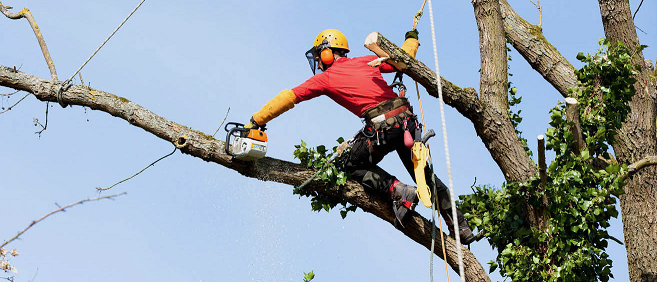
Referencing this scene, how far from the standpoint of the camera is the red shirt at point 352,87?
5.93 metres

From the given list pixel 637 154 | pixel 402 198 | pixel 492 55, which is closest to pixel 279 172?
pixel 402 198

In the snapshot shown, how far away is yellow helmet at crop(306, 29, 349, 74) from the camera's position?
6203 millimetres

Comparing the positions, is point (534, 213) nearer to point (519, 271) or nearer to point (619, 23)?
point (519, 271)

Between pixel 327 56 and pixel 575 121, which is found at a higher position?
pixel 327 56

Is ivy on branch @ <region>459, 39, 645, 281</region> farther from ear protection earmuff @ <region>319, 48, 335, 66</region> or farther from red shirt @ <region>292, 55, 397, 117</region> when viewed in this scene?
ear protection earmuff @ <region>319, 48, 335, 66</region>

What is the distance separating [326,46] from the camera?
6230 mm

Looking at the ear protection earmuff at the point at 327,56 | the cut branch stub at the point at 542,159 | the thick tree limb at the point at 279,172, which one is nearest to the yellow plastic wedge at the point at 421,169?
the thick tree limb at the point at 279,172

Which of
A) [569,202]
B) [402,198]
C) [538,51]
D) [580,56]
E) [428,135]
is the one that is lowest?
[569,202]

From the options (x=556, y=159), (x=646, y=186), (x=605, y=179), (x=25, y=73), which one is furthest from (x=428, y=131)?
(x=25, y=73)

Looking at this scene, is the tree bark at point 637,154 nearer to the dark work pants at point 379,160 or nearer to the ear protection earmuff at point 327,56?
the dark work pants at point 379,160

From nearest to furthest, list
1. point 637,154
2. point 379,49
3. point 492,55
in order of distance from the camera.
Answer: point 379,49
point 492,55
point 637,154

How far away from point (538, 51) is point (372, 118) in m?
2.63

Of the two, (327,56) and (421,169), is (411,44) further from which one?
(421,169)

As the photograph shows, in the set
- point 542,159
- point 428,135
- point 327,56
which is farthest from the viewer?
point 327,56
